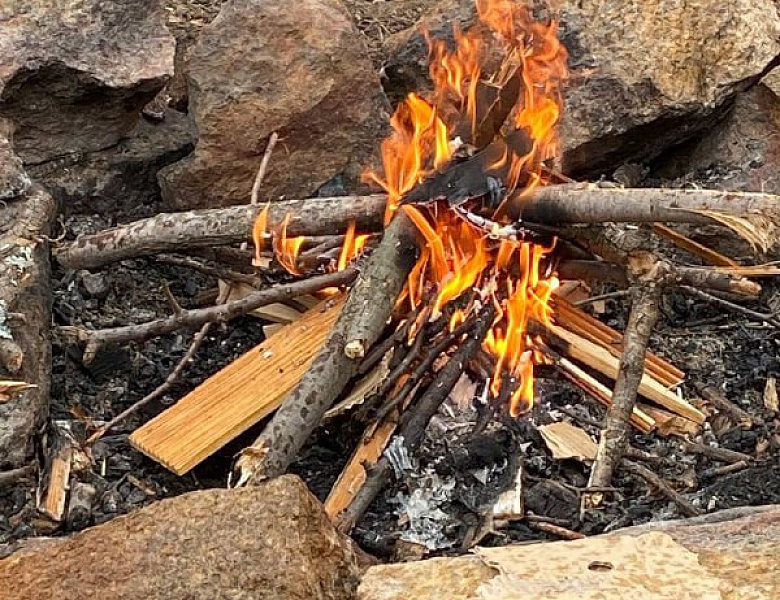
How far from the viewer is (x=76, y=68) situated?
375 centimetres

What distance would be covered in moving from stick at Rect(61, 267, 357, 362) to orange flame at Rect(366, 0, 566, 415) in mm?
264

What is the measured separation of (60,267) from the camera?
371cm

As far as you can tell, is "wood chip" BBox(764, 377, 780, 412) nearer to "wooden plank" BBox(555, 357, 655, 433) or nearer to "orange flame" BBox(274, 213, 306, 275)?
"wooden plank" BBox(555, 357, 655, 433)

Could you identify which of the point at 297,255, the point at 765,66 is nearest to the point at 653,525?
the point at 297,255

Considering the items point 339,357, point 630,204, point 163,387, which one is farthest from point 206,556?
point 630,204

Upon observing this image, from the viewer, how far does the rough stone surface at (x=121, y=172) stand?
13.0ft

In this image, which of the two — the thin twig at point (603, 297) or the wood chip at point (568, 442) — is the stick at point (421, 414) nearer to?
the wood chip at point (568, 442)

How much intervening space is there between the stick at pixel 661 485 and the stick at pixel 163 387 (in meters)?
1.30

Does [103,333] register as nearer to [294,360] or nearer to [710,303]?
[294,360]

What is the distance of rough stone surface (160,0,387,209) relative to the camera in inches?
151

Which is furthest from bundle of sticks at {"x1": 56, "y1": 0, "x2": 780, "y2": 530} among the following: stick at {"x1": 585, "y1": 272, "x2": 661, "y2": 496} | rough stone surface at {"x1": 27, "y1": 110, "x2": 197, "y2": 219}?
rough stone surface at {"x1": 27, "y1": 110, "x2": 197, "y2": 219}

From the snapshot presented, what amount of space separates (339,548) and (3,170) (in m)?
1.92

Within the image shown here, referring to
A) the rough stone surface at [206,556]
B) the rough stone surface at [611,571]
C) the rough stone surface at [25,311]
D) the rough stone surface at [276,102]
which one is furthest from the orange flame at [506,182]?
the rough stone surface at [206,556]

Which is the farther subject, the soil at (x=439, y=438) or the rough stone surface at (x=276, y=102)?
the rough stone surface at (x=276, y=102)
